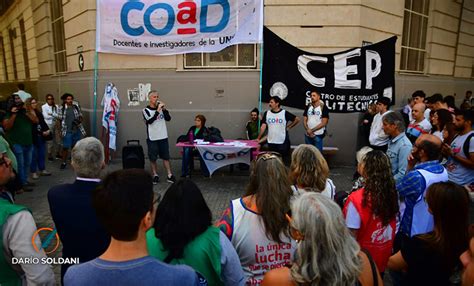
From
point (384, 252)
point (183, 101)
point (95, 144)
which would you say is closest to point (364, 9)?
point (183, 101)

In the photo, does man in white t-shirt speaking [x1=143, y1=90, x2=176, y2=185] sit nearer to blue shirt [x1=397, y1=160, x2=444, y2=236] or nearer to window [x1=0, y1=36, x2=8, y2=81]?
blue shirt [x1=397, y1=160, x2=444, y2=236]

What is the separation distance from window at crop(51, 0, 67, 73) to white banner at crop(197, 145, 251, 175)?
7.46 metres

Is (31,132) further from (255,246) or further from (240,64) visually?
(255,246)

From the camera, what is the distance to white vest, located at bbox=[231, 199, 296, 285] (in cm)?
211

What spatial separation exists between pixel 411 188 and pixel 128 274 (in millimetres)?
A: 2500

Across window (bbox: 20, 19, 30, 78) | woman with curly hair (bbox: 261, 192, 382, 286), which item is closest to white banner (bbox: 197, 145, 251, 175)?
woman with curly hair (bbox: 261, 192, 382, 286)

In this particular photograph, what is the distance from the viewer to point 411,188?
114 inches

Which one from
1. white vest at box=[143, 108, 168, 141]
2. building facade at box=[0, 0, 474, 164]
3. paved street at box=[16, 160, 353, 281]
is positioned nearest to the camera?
paved street at box=[16, 160, 353, 281]

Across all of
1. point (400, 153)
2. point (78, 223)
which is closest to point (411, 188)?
point (400, 153)

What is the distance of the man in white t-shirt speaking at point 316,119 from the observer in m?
7.46

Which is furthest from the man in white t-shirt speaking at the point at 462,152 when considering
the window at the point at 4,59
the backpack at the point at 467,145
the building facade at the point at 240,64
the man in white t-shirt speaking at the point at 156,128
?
the window at the point at 4,59

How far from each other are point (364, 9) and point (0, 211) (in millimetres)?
8727

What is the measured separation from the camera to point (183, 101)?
896 cm

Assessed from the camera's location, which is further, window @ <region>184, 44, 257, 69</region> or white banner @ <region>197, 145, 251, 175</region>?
window @ <region>184, 44, 257, 69</region>
